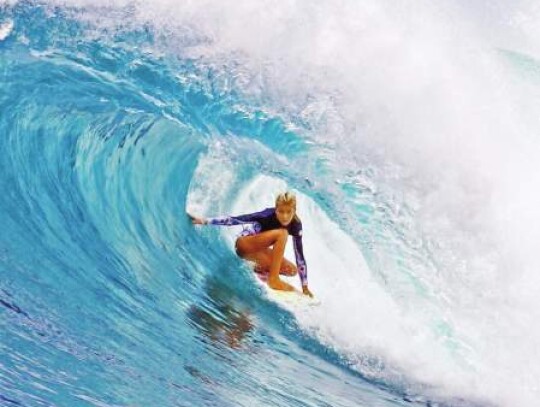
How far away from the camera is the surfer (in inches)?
251

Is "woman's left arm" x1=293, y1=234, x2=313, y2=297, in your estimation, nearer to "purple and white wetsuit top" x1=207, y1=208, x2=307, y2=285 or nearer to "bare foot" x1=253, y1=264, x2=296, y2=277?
"purple and white wetsuit top" x1=207, y1=208, x2=307, y2=285

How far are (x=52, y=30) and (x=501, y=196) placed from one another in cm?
520

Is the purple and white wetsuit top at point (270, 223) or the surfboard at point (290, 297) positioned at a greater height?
the purple and white wetsuit top at point (270, 223)

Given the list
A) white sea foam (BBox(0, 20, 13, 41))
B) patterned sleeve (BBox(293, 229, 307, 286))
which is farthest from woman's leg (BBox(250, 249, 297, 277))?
white sea foam (BBox(0, 20, 13, 41))

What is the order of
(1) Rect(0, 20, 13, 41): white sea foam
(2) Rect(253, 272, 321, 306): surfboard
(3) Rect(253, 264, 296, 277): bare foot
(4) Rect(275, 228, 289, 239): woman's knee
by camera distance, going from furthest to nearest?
(1) Rect(0, 20, 13, 41): white sea foam → (3) Rect(253, 264, 296, 277): bare foot → (2) Rect(253, 272, 321, 306): surfboard → (4) Rect(275, 228, 289, 239): woman's knee

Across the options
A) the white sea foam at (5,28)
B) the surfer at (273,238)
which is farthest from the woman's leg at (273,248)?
the white sea foam at (5,28)

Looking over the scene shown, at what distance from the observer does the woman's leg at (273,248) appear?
638cm

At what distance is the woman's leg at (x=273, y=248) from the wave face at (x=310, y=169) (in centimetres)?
19

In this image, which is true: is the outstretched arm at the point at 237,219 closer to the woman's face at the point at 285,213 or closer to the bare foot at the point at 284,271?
the woman's face at the point at 285,213

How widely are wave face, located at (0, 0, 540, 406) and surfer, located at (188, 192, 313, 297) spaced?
238 mm

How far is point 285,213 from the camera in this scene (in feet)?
20.9

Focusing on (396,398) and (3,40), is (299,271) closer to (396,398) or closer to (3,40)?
(396,398)

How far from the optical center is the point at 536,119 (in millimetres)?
10906

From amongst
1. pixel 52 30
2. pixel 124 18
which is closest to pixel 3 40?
pixel 52 30
